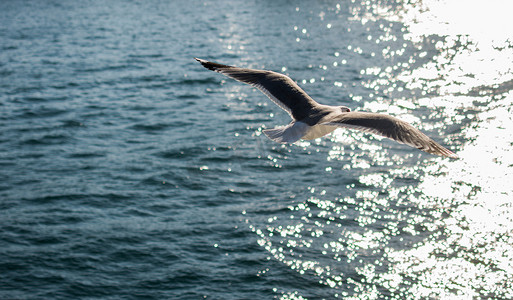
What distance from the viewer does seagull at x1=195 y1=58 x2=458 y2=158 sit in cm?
1380

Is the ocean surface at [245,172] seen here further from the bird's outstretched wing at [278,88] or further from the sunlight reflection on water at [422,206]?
the bird's outstretched wing at [278,88]

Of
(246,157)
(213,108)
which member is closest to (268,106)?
(213,108)

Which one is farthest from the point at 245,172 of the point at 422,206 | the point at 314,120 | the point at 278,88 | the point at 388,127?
the point at 388,127

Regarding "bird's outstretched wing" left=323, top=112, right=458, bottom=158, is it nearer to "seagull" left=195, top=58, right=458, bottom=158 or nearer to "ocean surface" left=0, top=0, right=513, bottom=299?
"seagull" left=195, top=58, right=458, bottom=158

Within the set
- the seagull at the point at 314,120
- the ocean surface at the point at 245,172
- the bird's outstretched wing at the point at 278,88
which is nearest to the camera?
the seagull at the point at 314,120

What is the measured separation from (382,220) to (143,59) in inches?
1682

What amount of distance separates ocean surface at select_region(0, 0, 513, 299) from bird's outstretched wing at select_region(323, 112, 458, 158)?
23933mm

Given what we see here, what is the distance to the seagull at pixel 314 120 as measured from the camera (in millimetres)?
13805

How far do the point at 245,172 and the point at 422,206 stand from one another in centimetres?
1455

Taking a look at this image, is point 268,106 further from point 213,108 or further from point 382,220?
point 382,220

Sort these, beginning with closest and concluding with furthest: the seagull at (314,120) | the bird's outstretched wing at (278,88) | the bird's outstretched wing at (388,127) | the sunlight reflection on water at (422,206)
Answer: the bird's outstretched wing at (388,127)
the seagull at (314,120)
the bird's outstretched wing at (278,88)
the sunlight reflection on water at (422,206)

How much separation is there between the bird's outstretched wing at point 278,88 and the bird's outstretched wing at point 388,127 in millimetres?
1647

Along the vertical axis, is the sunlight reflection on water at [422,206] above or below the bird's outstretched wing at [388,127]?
below

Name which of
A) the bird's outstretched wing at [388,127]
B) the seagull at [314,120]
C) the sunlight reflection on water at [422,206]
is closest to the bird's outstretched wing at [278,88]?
the seagull at [314,120]
